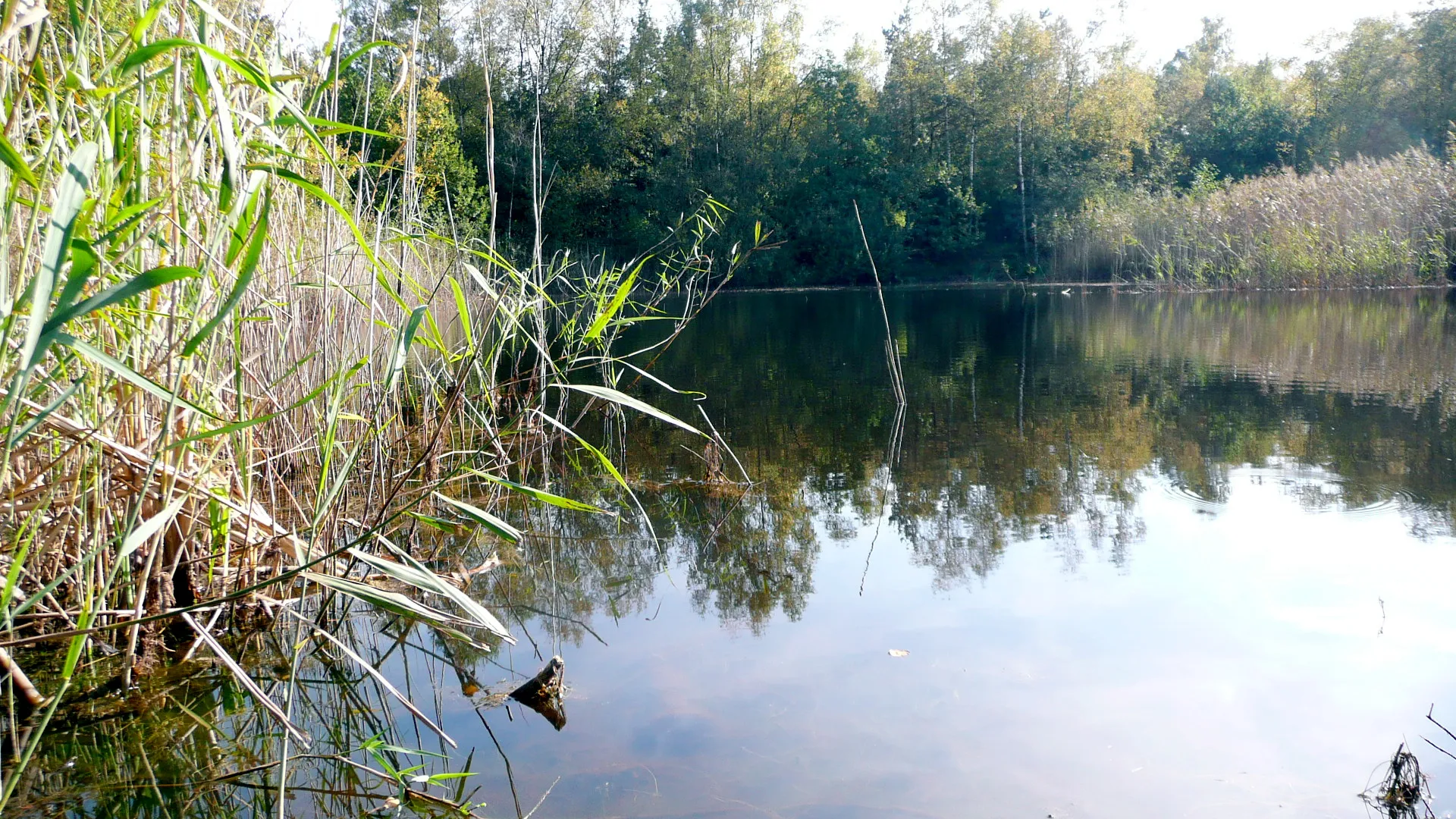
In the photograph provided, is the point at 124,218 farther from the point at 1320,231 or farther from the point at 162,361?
the point at 1320,231

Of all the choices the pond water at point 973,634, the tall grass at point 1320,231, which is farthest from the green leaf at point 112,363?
the tall grass at point 1320,231

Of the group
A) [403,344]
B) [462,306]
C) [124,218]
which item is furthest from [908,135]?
[124,218]

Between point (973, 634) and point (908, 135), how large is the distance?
22470 mm

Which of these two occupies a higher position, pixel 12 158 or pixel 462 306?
pixel 12 158

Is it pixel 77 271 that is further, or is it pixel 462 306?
Answer: pixel 462 306

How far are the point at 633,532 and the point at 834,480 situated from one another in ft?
3.10

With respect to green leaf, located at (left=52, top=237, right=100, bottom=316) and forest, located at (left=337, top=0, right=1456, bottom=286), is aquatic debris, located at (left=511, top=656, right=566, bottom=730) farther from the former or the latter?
forest, located at (left=337, top=0, right=1456, bottom=286)

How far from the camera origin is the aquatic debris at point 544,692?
1854mm

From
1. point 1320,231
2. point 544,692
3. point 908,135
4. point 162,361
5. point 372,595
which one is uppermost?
point 908,135

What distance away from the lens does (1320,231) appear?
1248 cm

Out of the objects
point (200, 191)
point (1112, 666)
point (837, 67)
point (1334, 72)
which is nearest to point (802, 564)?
point (1112, 666)

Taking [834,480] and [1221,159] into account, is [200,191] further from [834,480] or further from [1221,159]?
[1221,159]

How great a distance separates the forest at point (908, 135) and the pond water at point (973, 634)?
17262mm

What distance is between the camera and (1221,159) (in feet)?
77.0
